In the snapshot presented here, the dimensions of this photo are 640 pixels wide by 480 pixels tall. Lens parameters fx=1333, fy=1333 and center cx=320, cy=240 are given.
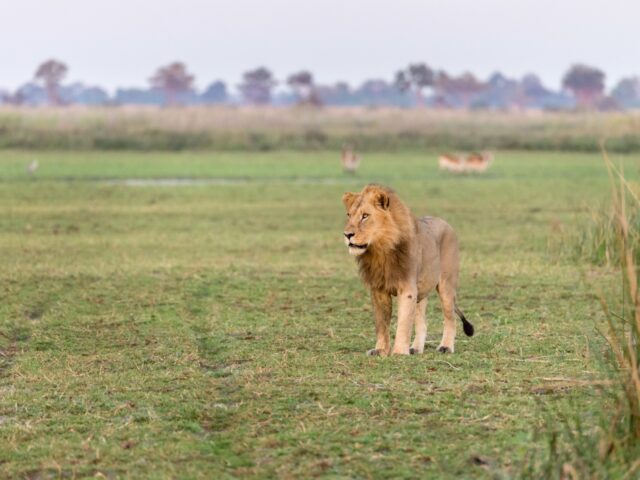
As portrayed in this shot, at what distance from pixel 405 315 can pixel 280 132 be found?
4232 centimetres

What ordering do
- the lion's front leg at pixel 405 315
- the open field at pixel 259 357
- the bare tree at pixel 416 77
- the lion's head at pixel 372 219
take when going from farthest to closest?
1. the bare tree at pixel 416 77
2. the lion's front leg at pixel 405 315
3. the lion's head at pixel 372 219
4. the open field at pixel 259 357

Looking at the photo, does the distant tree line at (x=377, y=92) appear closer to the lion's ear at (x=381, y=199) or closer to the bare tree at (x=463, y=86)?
the bare tree at (x=463, y=86)

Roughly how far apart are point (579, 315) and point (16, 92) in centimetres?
12700

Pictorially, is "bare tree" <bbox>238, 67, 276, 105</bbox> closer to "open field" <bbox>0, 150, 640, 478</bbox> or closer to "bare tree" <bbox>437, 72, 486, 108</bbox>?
"bare tree" <bbox>437, 72, 486, 108</bbox>

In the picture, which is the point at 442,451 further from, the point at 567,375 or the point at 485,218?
the point at 485,218

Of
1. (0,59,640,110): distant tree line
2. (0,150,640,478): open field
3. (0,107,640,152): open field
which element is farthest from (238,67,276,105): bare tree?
(0,150,640,478): open field

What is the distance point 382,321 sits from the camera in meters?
8.38

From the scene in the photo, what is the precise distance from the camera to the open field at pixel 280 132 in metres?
46.5

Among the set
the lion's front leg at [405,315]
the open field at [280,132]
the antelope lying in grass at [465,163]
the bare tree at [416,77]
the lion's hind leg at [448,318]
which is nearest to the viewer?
the lion's front leg at [405,315]

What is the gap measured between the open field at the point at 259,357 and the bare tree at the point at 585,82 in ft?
387

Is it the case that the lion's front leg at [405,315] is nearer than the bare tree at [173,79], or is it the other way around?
the lion's front leg at [405,315]

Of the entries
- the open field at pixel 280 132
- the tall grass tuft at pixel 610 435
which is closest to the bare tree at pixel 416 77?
the open field at pixel 280 132

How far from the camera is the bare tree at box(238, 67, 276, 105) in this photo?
139250 mm

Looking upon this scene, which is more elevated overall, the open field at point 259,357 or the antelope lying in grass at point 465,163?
the open field at point 259,357
